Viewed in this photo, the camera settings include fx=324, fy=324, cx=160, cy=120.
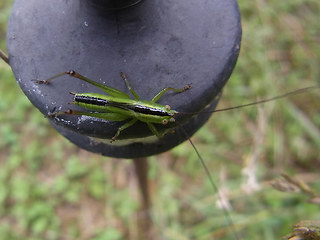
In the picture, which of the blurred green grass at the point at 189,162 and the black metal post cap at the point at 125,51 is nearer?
the black metal post cap at the point at 125,51

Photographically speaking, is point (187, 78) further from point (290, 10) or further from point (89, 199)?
point (290, 10)

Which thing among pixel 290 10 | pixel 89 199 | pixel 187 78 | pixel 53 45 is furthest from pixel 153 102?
pixel 290 10

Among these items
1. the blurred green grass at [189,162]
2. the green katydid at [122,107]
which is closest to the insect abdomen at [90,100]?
the green katydid at [122,107]

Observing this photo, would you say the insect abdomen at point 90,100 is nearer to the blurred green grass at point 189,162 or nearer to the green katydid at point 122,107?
the green katydid at point 122,107

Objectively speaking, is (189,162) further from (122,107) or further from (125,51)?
(125,51)

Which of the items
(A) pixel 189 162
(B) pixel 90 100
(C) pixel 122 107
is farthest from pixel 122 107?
(A) pixel 189 162

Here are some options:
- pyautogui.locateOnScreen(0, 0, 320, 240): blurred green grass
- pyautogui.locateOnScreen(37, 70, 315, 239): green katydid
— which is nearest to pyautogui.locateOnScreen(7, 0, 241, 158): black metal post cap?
pyautogui.locateOnScreen(37, 70, 315, 239): green katydid
